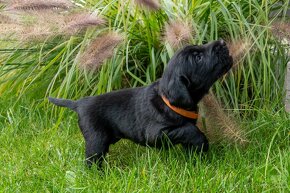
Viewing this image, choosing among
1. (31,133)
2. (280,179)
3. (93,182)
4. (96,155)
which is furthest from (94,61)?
(280,179)

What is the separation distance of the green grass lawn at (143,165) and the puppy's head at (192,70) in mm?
349

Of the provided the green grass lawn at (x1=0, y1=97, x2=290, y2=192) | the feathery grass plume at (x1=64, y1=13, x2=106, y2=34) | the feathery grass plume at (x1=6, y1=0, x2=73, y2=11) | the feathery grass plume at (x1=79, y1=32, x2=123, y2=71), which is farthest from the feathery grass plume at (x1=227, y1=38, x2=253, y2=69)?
the feathery grass plume at (x1=6, y1=0, x2=73, y2=11)

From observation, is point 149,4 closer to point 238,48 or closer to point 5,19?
point 238,48

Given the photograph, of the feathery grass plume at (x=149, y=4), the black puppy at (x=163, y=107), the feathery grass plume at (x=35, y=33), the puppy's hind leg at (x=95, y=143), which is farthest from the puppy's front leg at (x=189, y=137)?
the feathery grass plume at (x=35, y=33)

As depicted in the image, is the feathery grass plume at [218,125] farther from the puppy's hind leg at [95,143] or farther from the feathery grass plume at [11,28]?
the feathery grass plume at [11,28]

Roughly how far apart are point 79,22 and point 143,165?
0.93 metres

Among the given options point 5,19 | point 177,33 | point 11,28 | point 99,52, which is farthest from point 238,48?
point 5,19

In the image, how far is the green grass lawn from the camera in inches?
109

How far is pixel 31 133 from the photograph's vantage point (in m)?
4.02

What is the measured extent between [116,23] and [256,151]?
57.3 inches

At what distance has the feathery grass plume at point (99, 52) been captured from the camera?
3305 mm

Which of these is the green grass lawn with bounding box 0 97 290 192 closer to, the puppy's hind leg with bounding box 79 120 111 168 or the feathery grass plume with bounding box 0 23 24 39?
the puppy's hind leg with bounding box 79 120 111 168

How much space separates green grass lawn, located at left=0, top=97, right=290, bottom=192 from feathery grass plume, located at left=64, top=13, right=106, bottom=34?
30.1 inches

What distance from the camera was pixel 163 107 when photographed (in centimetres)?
312
